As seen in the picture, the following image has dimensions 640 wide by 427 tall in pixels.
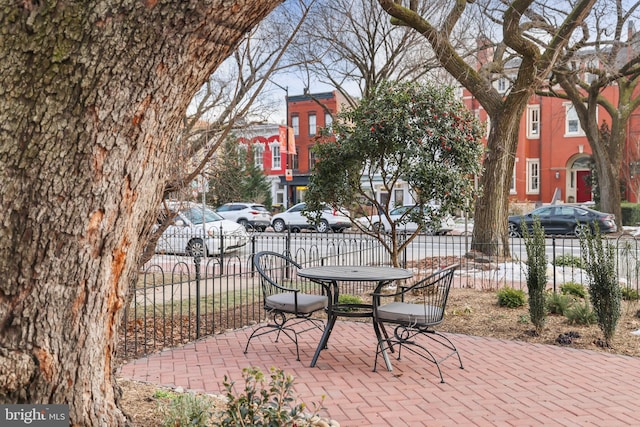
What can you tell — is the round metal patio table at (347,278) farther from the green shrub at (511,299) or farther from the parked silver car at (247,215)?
the parked silver car at (247,215)

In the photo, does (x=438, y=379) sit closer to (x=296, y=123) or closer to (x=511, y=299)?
(x=511, y=299)

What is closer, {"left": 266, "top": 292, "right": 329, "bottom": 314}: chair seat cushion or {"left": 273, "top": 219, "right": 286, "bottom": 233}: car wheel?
{"left": 266, "top": 292, "right": 329, "bottom": 314}: chair seat cushion

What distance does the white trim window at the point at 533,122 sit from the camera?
1548 inches

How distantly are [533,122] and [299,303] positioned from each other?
37849 mm

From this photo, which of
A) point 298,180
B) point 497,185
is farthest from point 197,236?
point 298,180

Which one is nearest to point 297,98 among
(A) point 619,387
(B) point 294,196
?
(B) point 294,196

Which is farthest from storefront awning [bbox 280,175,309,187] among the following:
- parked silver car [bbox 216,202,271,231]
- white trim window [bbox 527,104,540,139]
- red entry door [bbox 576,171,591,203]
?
red entry door [bbox 576,171,591,203]

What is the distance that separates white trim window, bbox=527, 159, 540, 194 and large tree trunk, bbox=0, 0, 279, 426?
3938cm

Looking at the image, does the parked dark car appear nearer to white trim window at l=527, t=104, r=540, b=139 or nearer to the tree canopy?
the tree canopy

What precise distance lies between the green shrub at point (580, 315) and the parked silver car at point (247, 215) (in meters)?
21.9

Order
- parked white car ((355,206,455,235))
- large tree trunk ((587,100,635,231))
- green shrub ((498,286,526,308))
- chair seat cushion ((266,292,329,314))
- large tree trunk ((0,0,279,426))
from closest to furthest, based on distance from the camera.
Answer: large tree trunk ((0,0,279,426))
chair seat cushion ((266,292,329,314))
green shrub ((498,286,526,308))
parked white car ((355,206,455,235))
large tree trunk ((587,100,635,231))

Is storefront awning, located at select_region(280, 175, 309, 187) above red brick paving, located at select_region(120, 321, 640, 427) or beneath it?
above

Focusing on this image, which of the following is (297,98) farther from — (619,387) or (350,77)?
(619,387)

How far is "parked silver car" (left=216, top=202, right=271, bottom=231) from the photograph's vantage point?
2823cm
